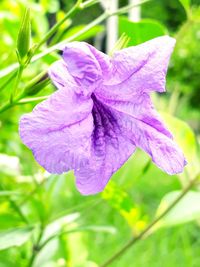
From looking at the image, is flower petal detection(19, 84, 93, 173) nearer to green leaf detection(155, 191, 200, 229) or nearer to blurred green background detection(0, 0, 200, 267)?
blurred green background detection(0, 0, 200, 267)

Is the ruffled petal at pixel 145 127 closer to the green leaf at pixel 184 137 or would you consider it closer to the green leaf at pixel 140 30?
the green leaf at pixel 140 30

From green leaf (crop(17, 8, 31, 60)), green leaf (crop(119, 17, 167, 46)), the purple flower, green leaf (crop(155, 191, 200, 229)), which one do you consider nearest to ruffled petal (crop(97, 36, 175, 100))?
the purple flower

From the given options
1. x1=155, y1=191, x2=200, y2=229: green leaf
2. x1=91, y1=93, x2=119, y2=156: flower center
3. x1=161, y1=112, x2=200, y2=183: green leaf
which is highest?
x1=91, y1=93, x2=119, y2=156: flower center

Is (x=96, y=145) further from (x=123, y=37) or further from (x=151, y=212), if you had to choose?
(x=151, y=212)

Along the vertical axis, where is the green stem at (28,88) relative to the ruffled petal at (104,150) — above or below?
above

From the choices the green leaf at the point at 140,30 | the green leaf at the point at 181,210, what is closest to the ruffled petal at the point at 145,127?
the green leaf at the point at 140,30

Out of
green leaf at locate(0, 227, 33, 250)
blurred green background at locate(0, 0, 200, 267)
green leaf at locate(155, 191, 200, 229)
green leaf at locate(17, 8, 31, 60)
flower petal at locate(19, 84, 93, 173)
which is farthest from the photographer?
green leaf at locate(155, 191, 200, 229)

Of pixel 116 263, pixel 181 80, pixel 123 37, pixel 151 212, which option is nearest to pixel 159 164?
pixel 123 37

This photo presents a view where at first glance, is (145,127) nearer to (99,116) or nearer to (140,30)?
(99,116)
